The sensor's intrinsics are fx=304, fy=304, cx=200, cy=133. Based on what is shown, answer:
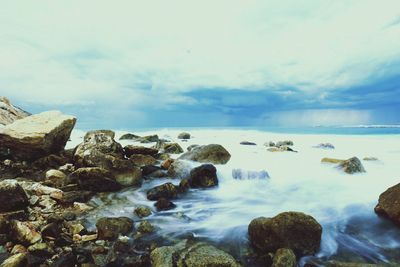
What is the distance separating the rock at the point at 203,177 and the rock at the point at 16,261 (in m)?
4.87

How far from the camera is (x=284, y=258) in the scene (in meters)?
4.50

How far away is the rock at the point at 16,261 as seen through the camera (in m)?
4.33

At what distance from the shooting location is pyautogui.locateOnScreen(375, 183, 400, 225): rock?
600 centimetres

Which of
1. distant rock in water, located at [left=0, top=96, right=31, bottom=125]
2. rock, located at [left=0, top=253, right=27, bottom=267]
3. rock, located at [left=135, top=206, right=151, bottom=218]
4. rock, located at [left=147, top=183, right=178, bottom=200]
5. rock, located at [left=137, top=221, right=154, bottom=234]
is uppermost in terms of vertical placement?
distant rock in water, located at [left=0, top=96, right=31, bottom=125]

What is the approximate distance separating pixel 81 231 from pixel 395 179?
9664 mm

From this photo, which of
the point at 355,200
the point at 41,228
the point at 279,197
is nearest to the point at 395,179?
the point at 355,200

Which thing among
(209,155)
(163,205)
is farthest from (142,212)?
(209,155)

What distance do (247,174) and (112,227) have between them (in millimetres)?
5571

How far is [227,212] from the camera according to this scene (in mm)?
7215

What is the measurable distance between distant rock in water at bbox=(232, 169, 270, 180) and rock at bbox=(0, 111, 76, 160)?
6.27m

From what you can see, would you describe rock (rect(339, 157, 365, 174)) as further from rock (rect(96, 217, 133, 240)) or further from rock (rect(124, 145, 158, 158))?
rock (rect(96, 217, 133, 240))

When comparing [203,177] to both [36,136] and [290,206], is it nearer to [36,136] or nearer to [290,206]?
[290,206]

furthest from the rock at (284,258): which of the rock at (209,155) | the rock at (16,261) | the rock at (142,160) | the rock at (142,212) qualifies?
the rock at (142,160)

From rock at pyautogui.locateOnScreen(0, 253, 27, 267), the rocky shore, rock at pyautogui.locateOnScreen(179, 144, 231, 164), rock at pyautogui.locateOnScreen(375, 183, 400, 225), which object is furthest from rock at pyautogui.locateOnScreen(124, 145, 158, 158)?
rock at pyautogui.locateOnScreen(375, 183, 400, 225)
